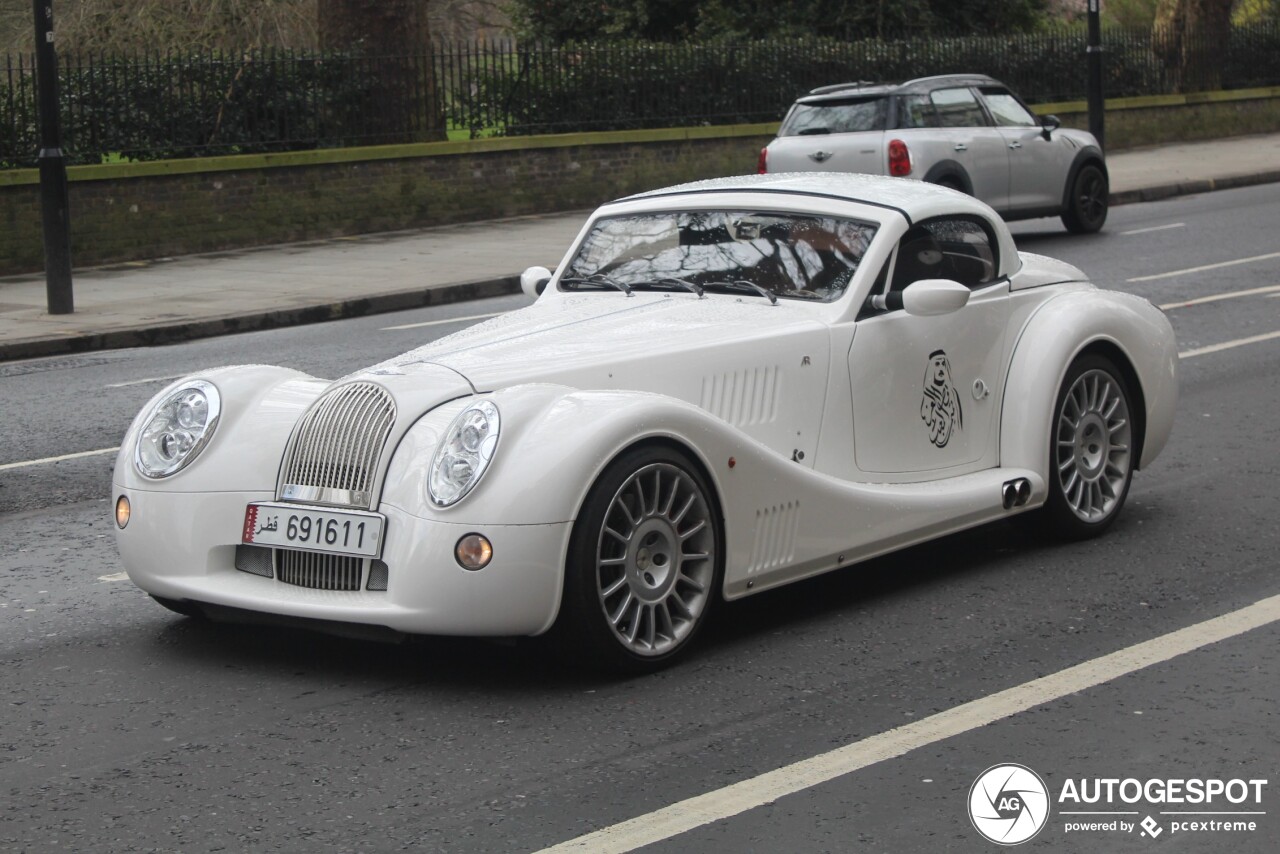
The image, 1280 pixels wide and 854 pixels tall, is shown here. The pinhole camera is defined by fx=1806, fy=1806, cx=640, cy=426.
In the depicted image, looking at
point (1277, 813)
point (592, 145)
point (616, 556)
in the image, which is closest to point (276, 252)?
point (592, 145)

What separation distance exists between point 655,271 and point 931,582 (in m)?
1.55

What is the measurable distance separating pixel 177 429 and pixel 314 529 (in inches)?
31.2

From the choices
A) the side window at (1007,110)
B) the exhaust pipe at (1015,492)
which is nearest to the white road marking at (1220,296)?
the side window at (1007,110)

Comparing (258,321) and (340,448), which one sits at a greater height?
(340,448)

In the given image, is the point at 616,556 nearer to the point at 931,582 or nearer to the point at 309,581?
the point at 309,581

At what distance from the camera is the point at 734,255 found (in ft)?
22.1

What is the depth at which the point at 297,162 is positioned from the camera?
21.5 metres

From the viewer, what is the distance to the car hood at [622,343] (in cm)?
580

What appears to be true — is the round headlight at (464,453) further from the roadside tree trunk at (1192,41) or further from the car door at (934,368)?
the roadside tree trunk at (1192,41)

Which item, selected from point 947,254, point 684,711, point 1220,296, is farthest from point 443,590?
point 1220,296

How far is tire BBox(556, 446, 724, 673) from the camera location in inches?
206

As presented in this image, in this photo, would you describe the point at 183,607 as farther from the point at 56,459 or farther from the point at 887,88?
the point at 887,88

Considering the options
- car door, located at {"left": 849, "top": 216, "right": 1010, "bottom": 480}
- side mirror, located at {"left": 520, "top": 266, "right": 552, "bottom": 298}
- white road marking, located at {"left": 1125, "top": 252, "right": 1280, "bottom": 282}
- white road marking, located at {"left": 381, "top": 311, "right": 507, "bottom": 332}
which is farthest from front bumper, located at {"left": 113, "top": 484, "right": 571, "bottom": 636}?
white road marking, located at {"left": 1125, "top": 252, "right": 1280, "bottom": 282}

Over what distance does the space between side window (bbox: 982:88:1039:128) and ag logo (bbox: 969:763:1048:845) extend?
53.8ft
